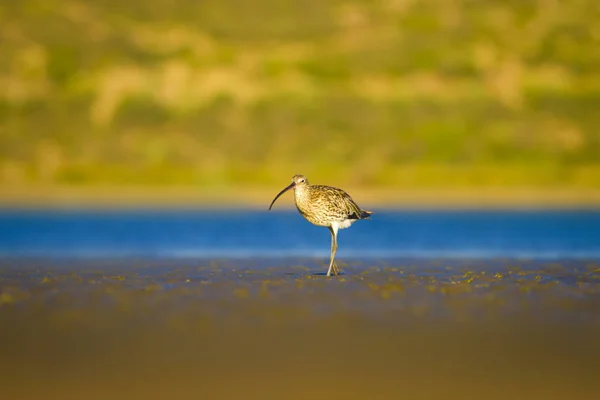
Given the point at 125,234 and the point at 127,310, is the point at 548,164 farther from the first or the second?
the point at 127,310

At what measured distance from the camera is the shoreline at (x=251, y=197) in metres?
74.8

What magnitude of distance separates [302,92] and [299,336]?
120520 millimetres

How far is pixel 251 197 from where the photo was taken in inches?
3565

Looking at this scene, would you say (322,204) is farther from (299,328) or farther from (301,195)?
(299,328)

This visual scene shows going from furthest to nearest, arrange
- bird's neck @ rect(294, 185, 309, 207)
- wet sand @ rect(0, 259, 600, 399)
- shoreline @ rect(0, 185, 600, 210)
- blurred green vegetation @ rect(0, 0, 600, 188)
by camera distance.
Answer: blurred green vegetation @ rect(0, 0, 600, 188), shoreline @ rect(0, 185, 600, 210), bird's neck @ rect(294, 185, 309, 207), wet sand @ rect(0, 259, 600, 399)

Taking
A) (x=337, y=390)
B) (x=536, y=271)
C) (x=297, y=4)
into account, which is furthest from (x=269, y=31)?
(x=337, y=390)

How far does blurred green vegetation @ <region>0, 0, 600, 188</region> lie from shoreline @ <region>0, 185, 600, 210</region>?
10083 millimetres

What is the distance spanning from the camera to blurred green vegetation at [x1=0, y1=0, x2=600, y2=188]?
120188 mm

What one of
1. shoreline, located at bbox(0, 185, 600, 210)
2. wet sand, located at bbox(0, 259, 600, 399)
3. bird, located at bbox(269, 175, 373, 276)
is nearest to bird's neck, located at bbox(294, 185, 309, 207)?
bird, located at bbox(269, 175, 373, 276)

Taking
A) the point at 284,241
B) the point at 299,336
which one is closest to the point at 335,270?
the point at 299,336

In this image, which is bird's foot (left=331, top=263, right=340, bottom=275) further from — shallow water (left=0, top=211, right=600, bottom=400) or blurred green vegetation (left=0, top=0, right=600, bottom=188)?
blurred green vegetation (left=0, top=0, right=600, bottom=188)

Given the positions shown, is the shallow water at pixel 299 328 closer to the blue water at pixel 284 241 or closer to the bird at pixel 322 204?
the bird at pixel 322 204

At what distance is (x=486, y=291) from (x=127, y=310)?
5.02 metres

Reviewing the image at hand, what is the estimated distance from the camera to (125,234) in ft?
113
